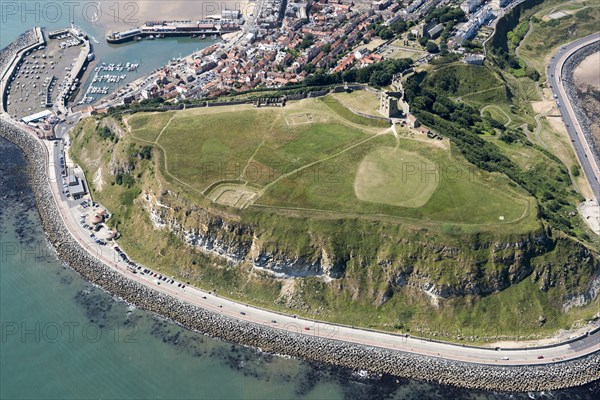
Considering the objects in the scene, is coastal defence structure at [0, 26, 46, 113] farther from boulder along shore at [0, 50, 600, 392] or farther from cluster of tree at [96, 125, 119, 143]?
boulder along shore at [0, 50, 600, 392]

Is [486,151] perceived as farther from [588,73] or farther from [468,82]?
[588,73]

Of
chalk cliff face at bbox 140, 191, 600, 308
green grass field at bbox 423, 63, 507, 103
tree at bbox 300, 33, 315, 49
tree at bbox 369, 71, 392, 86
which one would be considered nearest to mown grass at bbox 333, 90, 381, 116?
tree at bbox 369, 71, 392, 86

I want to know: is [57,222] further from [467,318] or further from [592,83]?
[592,83]

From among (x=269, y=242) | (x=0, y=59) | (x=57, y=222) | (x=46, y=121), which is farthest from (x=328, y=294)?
(x=0, y=59)

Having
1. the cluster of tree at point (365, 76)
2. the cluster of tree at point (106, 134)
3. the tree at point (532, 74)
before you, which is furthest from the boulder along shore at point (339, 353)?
the tree at point (532, 74)

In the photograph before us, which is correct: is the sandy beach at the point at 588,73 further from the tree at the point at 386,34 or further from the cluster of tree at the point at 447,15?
the tree at the point at 386,34
